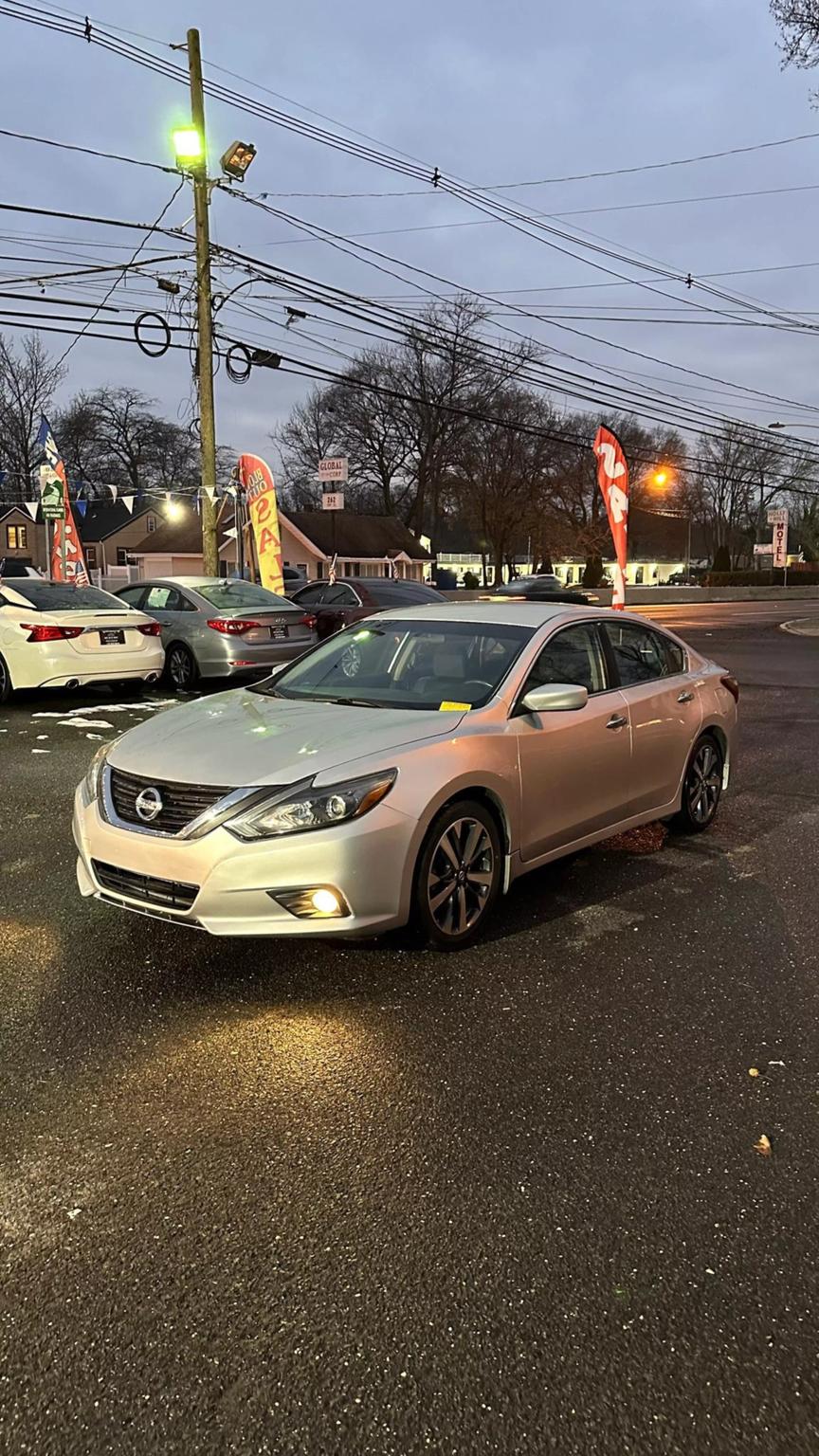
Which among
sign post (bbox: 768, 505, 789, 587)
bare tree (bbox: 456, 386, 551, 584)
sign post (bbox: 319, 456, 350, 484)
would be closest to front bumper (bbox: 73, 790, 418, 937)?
sign post (bbox: 319, 456, 350, 484)

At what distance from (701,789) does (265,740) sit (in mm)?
3132

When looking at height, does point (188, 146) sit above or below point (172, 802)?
above

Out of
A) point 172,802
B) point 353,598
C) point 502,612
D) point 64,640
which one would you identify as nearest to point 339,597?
point 353,598

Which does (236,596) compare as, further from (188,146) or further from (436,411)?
(436,411)

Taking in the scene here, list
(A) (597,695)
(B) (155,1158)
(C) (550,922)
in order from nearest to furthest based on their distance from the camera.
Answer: (B) (155,1158), (C) (550,922), (A) (597,695)

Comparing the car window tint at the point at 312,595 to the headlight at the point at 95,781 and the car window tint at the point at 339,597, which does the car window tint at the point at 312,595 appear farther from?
the headlight at the point at 95,781

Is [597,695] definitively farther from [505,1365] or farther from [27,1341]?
[27,1341]

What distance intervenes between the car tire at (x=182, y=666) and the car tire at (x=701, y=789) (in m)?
7.58

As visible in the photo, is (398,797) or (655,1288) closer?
(655,1288)

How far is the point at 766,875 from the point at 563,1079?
261 cm

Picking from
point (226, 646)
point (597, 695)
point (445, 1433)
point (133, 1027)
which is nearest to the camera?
point (445, 1433)

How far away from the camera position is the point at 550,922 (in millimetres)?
4391

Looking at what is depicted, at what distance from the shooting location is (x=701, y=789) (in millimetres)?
5867

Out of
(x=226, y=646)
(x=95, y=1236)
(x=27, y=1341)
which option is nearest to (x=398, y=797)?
(x=95, y=1236)
